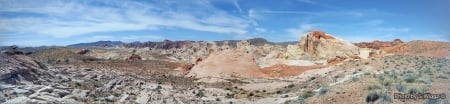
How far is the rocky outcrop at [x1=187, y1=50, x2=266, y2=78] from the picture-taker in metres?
40.5

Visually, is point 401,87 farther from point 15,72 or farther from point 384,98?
point 15,72

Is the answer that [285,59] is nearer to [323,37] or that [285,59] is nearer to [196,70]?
[323,37]

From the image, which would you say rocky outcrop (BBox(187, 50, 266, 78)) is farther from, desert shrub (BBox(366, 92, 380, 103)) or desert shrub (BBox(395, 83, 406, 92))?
desert shrub (BBox(366, 92, 380, 103))

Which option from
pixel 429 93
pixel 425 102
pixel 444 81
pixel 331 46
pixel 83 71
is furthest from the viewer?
pixel 331 46

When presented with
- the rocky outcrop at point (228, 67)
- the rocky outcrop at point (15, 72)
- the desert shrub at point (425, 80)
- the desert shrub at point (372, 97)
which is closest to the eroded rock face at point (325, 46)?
the rocky outcrop at point (228, 67)

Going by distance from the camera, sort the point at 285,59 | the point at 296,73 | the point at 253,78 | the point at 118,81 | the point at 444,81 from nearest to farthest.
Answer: the point at 444,81 → the point at 118,81 → the point at 253,78 → the point at 296,73 → the point at 285,59

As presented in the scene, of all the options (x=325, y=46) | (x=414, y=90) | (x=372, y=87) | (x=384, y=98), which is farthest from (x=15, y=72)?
(x=325, y=46)

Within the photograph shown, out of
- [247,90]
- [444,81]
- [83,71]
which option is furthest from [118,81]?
[444,81]

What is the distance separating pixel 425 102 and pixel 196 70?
3217 centimetres

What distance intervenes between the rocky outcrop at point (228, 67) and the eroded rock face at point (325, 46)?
10917 mm

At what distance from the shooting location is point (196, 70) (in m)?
43.3

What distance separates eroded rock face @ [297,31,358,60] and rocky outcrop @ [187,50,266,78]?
10.9 meters

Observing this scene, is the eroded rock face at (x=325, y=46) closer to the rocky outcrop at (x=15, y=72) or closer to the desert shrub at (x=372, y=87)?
the rocky outcrop at (x=15, y=72)

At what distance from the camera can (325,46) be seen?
5331 cm
